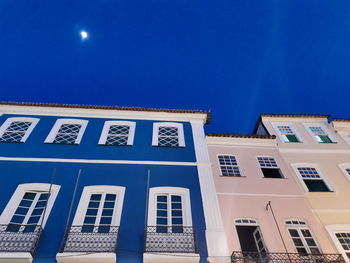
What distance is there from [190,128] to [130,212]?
20.2ft

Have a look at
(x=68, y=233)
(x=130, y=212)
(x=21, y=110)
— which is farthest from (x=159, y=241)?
(x=21, y=110)

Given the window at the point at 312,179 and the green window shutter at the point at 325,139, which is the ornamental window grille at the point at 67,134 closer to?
the window at the point at 312,179

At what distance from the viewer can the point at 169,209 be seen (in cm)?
1016

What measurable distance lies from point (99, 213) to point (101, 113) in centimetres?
662

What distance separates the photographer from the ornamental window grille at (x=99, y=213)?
30.2ft

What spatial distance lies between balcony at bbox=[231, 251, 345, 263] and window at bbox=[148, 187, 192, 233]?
6.28 feet

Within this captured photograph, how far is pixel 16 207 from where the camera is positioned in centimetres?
969

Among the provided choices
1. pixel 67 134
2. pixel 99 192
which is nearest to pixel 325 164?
pixel 99 192

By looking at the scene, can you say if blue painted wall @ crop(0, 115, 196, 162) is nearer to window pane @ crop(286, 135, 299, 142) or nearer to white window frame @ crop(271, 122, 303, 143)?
white window frame @ crop(271, 122, 303, 143)

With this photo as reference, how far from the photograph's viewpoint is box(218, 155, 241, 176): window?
13078mm

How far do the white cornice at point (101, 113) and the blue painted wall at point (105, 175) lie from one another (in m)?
0.56

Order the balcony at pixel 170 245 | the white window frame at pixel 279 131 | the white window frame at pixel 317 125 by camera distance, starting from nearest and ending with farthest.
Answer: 1. the balcony at pixel 170 245
2. the white window frame at pixel 279 131
3. the white window frame at pixel 317 125

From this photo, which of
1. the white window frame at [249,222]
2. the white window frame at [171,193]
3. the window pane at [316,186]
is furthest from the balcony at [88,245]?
the window pane at [316,186]

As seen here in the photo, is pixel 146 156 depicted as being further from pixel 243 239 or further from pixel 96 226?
pixel 243 239
